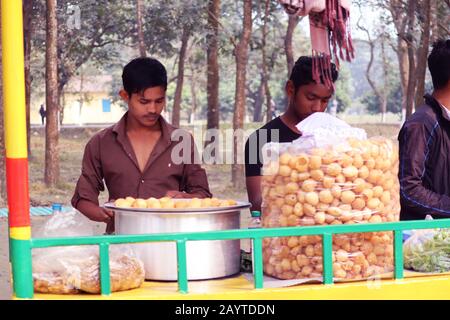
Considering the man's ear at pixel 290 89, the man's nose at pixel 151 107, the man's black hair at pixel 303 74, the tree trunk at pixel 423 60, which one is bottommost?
the man's nose at pixel 151 107

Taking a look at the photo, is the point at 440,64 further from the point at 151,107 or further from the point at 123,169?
the point at 123,169

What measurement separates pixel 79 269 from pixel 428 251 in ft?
3.96

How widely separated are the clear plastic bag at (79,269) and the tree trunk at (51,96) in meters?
11.4

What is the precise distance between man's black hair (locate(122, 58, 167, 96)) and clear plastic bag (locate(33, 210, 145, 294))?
3.52 ft

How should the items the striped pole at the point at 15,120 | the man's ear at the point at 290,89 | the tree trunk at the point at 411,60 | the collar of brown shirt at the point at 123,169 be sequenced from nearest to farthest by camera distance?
the striped pole at the point at 15,120
the collar of brown shirt at the point at 123,169
the man's ear at the point at 290,89
the tree trunk at the point at 411,60

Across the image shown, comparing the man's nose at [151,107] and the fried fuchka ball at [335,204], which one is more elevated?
the man's nose at [151,107]

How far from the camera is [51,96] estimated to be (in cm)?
1409

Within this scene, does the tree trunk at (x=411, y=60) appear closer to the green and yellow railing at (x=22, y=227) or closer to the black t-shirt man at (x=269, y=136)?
the black t-shirt man at (x=269, y=136)

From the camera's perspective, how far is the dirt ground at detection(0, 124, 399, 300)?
9.27m

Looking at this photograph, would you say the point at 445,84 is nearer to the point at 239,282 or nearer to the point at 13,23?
the point at 239,282

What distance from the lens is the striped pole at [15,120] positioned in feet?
6.94

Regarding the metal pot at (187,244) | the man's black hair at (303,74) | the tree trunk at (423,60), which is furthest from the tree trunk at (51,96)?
the metal pot at (187,244)

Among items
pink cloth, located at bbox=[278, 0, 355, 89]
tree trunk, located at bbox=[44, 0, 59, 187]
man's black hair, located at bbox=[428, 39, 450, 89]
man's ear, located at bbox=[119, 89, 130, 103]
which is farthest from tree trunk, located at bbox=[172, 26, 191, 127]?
pink cloth, located at bbox=[278, 0, 355, 89]
